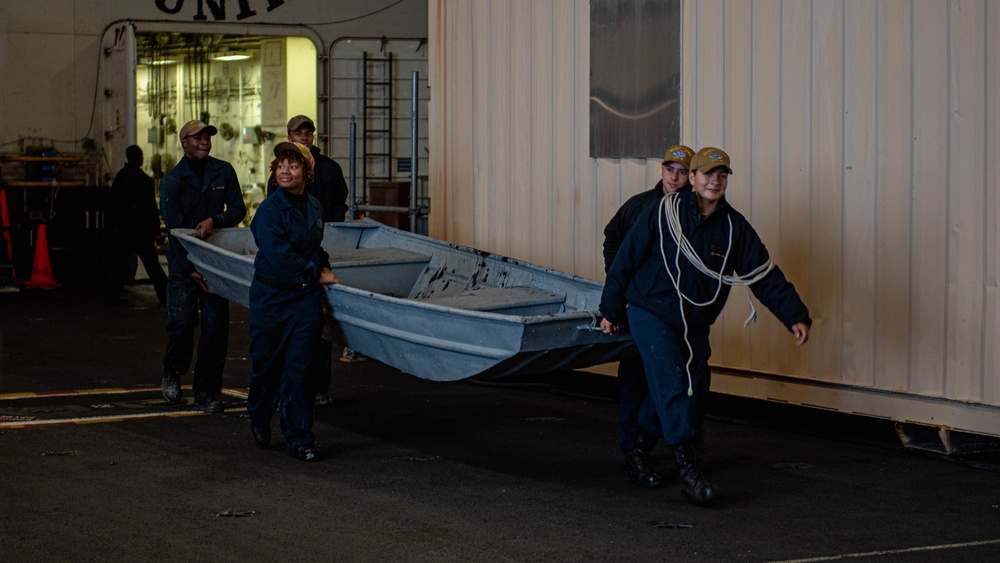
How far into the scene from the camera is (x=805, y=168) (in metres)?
7.93

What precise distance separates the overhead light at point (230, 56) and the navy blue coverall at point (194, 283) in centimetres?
1200

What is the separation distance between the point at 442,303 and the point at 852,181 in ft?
8.43

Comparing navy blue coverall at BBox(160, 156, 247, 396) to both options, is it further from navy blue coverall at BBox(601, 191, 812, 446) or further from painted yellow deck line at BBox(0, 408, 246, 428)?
navy blue coverall at BBox(601, 191, 812, 446)

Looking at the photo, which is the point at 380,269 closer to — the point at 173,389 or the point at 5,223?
the point at 173,389

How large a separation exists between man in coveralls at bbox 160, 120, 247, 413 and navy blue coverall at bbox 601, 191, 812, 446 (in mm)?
3436

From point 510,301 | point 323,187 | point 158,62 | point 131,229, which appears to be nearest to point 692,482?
point 510,301

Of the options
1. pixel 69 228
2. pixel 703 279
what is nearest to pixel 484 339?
pixel 703 279

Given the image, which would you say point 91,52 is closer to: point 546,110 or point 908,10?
point 546,110

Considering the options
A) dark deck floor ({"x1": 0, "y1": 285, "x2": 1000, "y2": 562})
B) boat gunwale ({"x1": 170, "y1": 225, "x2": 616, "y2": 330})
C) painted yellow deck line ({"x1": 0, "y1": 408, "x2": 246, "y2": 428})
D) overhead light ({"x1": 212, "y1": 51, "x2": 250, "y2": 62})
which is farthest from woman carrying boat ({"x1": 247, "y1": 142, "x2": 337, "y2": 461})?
overhead light ({"x1": 212, "y1": 51, "x2": 250, "y2": 62})

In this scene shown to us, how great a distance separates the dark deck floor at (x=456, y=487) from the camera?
18.5ft

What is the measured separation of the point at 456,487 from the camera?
6773mm

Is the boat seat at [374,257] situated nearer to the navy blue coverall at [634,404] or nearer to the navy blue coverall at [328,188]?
the navy blue coverall at [328,188]

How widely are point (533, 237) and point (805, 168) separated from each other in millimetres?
2784

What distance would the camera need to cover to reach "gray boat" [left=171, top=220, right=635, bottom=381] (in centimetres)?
656
